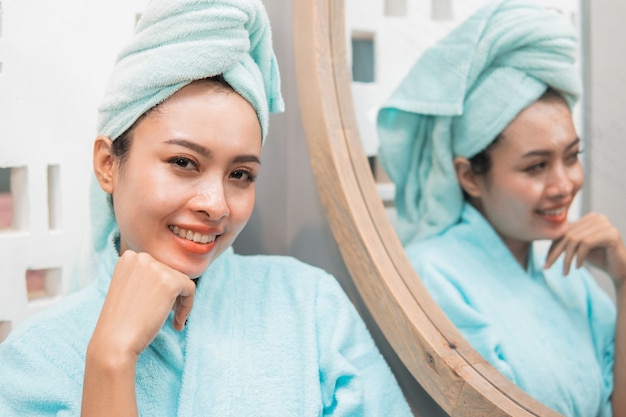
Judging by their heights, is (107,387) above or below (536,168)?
below

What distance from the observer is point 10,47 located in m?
0.73

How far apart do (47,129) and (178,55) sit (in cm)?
23

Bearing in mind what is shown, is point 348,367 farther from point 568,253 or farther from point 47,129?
point 47,129

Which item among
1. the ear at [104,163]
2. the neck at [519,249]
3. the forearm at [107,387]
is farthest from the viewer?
the neck at [519,249]

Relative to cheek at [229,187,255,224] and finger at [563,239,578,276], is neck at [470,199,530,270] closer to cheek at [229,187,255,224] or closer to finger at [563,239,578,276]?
finger at [563,239,578,276]

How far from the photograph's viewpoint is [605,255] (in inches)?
28.5

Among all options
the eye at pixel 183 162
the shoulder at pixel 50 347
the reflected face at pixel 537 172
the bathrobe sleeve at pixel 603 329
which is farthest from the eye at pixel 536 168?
the shoulder at pixel 50 347

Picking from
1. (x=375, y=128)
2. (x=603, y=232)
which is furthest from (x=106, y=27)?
(x=603, y=232)

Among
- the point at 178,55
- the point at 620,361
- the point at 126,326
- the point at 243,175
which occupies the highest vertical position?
the point at 178,55

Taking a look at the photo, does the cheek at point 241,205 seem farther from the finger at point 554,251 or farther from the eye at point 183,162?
the finger at point 554,251

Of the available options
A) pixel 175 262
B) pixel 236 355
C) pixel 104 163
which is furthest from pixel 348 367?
pixel 104 163

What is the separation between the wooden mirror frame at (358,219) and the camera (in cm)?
76

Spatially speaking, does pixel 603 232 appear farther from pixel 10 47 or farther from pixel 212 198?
pixel 10 47

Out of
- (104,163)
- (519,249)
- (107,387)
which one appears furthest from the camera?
(519,249)
